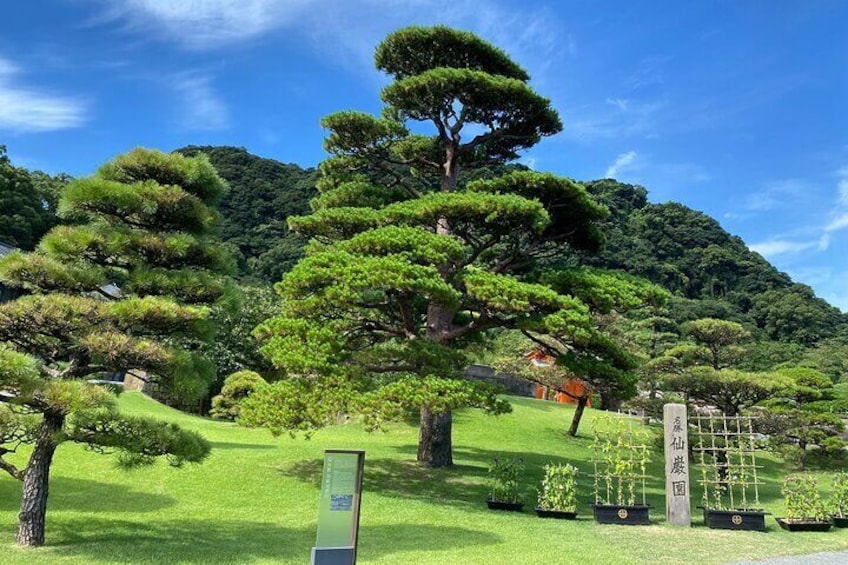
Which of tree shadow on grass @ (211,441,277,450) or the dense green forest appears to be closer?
tree shadow on grass @ (211,441,277,450)

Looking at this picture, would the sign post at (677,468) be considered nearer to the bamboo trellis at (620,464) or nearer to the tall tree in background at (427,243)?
the bamboo trellis at (620,464)

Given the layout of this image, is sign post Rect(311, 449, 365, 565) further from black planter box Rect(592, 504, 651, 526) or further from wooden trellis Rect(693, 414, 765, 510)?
wooden trellis Rect(693, 414, 765, 510)

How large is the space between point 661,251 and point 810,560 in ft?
195

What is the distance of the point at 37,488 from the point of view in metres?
6.37

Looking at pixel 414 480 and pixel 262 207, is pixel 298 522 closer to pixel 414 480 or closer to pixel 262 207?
pixel 414 480

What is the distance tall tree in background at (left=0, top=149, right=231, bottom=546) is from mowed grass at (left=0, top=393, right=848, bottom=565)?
1096 millimetres

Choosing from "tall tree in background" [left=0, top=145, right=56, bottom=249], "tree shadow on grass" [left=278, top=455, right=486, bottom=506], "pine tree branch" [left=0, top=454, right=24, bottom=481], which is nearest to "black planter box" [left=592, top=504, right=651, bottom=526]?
"tree shadow on grass" [left=278, top=455, right=486, bottom=506]

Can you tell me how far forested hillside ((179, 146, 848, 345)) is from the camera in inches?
1871

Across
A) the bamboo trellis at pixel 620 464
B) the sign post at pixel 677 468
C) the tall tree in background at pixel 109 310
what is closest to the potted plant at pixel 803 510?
the sign post at pixel 677 468

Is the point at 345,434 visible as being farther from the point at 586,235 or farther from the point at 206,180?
the point at 206,180

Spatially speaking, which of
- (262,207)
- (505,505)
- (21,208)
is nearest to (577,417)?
(505,505)

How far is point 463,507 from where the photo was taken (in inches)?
393

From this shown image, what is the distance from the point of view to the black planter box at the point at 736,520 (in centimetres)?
936

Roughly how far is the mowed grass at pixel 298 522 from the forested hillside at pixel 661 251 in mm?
29325
